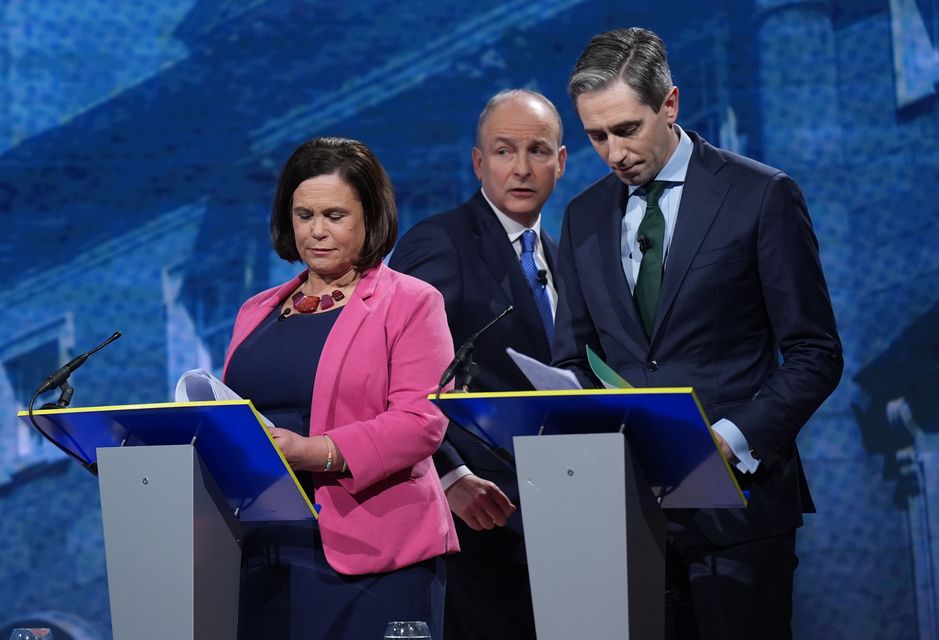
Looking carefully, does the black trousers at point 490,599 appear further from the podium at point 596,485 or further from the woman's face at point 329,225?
the podium at point 596,485

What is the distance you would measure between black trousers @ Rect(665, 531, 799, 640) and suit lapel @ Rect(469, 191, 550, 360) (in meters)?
0.97

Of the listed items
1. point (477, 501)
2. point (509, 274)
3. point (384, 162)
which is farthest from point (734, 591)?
point (384, 162)

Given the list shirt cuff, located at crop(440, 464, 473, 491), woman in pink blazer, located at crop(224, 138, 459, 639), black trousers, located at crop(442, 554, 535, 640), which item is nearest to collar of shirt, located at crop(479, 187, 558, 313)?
shirt cuff, located at crop(440, 464, 473, 491)

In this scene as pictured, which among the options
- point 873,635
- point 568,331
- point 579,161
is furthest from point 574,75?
point 873,635

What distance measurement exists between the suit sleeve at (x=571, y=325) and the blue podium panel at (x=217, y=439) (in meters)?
0.66

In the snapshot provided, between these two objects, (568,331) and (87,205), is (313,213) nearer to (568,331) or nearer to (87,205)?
(568,331)

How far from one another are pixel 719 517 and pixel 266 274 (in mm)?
2810

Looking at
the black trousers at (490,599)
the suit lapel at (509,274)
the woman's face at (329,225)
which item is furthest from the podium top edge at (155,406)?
the black trousers at (490,599)

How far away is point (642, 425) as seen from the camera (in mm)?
→ 1812

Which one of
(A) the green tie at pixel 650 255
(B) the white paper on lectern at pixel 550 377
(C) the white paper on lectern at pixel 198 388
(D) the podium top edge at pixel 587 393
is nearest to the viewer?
(D) the podium top edge at pixel 587 393

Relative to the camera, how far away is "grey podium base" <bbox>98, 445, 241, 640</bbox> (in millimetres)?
1977

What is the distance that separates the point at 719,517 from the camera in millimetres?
2234

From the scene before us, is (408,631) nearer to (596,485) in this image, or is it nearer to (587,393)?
(596,485)

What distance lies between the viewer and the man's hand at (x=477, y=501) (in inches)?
118
